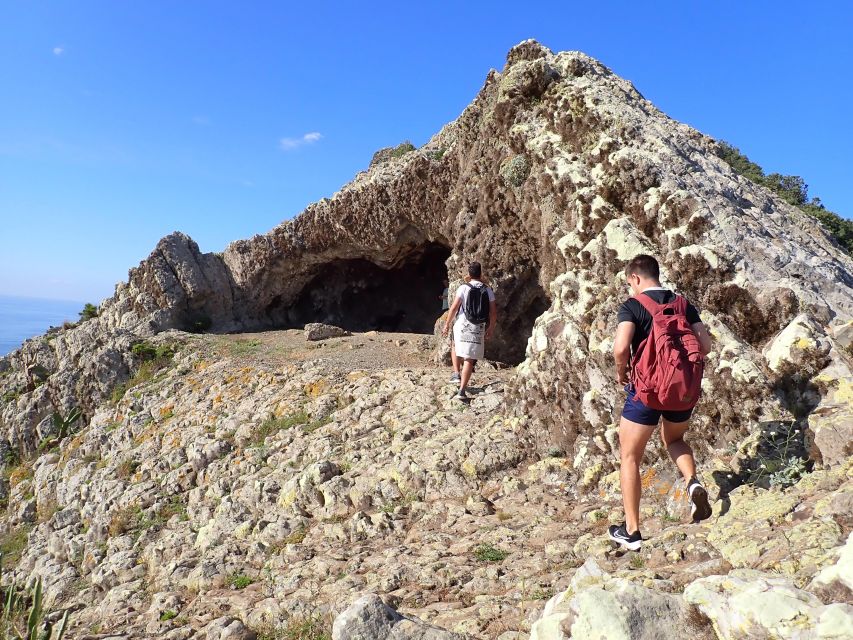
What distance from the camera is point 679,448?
4938 mm

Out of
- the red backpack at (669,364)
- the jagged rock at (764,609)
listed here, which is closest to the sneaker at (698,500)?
the red backpack at (669,364)

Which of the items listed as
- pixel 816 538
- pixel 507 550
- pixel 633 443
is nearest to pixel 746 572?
pixel 816 538

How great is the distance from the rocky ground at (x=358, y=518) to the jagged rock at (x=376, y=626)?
0.63 metres

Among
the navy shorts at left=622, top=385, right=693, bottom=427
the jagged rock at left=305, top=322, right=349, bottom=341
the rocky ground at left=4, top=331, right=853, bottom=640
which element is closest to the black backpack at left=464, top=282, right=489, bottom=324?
the rocky ground at left=4, top=331, right=853, bottom=640

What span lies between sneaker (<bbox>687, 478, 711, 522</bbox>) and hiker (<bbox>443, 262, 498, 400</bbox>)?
16.8 feet

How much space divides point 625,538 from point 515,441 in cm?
313

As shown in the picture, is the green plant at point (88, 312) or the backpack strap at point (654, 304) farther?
the green plant at point (88, 312)

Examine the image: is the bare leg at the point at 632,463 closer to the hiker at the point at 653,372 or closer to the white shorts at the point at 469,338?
the hiker at the point at 653,372

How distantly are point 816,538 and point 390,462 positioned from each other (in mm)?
5729

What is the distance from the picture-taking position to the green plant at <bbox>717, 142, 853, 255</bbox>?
2323 centimetres

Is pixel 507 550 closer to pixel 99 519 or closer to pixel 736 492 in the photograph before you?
pixel 736 492

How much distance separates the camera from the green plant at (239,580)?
6570mm

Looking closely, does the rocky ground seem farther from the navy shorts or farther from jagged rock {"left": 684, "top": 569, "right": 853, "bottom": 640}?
the navy shorts

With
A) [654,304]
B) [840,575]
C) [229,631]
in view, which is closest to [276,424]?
[229,631]
